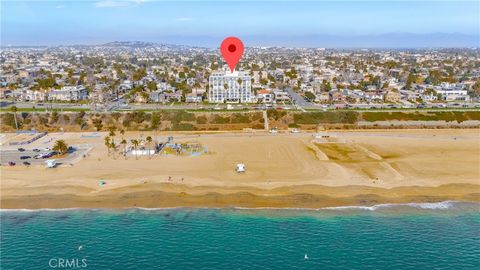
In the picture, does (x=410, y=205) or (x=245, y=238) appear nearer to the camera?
(x=245, y=238)

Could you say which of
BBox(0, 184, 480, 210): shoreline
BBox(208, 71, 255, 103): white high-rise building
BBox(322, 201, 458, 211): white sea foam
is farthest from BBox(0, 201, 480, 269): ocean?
BBox(208, 71, 255, 103): white high-rise building

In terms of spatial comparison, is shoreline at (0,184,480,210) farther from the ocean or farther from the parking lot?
the parking lot

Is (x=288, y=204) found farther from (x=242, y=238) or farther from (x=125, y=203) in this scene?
(x=125, y=203)

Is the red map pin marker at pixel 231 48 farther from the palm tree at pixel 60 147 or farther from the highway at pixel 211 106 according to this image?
the palm tree at pixel 60 147

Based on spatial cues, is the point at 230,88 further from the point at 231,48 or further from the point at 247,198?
the point at 247,198

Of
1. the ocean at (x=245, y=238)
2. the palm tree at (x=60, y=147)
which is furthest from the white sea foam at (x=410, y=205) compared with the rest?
the palm tree at (x=60, y=147)

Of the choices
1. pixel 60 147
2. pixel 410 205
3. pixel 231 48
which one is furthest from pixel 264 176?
pixel 60 147

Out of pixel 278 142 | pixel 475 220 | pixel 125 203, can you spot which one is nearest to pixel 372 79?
pixel 278 142
